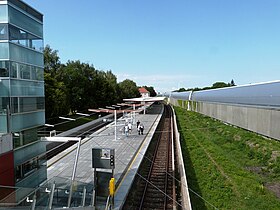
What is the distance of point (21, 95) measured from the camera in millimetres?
9164

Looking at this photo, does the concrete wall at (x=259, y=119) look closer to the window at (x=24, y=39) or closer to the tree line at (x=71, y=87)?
the window at (x=24, y=39)

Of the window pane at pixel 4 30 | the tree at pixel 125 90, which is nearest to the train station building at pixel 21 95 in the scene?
the window pane at pixel 4 30

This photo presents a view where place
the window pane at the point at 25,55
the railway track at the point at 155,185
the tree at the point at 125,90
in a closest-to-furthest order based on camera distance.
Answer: the window pane at the point at 25,55, the railway track at the point at 155,185, the tree at the point at 125,90

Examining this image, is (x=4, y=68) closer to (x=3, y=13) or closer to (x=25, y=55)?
(x=25, y=55)

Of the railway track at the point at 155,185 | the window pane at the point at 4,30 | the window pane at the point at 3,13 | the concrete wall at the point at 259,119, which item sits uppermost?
the window pane at the point at 3,13

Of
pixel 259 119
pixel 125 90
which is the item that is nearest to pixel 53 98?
pixel 259 119

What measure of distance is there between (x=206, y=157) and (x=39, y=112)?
39.0 ft

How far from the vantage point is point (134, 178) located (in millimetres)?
11953

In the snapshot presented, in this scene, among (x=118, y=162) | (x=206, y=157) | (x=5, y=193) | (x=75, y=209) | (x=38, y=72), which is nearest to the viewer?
(x=5, y=193)

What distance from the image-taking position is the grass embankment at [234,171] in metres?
11.0

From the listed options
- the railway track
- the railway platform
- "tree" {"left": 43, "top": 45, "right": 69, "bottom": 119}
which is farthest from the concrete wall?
"tree" {"left": 43, "top": 45, "right": 69, "bottom": 119}

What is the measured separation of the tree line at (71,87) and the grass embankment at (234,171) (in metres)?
13.7

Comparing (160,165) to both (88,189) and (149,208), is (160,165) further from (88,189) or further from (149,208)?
(88,189)

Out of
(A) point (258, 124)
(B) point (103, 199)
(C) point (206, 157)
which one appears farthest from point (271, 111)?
(C) point (206, 157)
